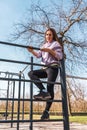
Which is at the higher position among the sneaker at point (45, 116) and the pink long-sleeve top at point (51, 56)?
the pink long-sleeve top at point (51, 56)

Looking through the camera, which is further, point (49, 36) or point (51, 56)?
point (49, 36)

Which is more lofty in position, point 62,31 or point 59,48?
point 62,31

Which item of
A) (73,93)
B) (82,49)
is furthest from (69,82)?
(82,49)

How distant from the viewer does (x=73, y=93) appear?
14852 mm

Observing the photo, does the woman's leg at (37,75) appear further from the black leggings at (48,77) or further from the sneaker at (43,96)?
the sneaker at (43,96)

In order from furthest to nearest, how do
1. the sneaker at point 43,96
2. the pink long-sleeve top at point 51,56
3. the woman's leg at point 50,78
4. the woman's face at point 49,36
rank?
the woman's face at point 49,36 → the pink long-sleeve top at point 51,56 → the woman's leg at point 50,78 → the sneaker at point 43,96

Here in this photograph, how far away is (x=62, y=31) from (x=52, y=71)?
1132cm

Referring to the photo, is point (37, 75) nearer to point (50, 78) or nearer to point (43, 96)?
point (50, 78)

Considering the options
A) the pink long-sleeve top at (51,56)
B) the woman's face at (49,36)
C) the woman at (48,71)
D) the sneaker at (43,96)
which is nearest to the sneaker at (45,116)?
the woman at (48,71)

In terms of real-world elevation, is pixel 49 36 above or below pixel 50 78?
above

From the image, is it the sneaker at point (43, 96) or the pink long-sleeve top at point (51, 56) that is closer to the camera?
the sneaker at point (43, 96)

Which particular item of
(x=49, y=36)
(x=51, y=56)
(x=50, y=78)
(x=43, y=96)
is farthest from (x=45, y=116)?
(x=49, y=36)

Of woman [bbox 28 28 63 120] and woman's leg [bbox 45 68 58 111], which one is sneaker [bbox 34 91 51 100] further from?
woman's leg [bbox 45 68 58 111]

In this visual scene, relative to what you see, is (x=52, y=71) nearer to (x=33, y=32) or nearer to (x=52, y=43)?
(x=52, y=43)
